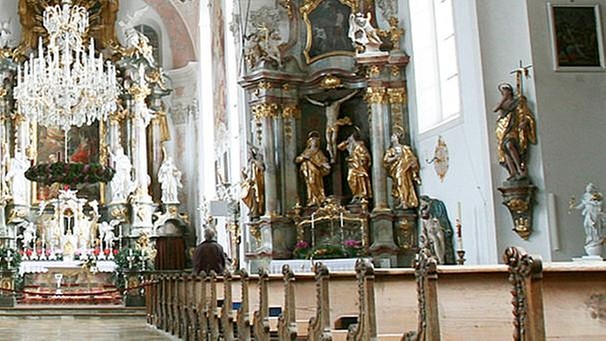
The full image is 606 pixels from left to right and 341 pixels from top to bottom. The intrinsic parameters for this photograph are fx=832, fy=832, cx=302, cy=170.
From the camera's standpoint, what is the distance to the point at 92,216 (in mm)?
21875

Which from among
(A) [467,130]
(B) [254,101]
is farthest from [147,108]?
(A) [467,130]

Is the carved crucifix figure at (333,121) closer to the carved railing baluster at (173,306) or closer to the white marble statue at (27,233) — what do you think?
the carved railing baluster at (173,306)

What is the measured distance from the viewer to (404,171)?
14445mm

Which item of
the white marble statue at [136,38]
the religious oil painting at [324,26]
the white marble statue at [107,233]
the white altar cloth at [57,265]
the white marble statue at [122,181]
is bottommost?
the white altar cloth at [57,265]

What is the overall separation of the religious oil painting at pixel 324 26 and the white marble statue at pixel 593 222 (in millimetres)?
7288

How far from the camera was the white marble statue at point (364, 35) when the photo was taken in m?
15.0

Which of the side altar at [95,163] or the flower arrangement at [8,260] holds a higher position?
the side altar at [95,163]

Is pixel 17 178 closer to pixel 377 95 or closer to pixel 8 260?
pixel 8 260

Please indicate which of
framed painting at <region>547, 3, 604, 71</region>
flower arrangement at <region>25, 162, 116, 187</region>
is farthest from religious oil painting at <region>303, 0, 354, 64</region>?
framed painting at <region>547, 3, 604, 71</region>

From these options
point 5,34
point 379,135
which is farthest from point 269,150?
point 5,34

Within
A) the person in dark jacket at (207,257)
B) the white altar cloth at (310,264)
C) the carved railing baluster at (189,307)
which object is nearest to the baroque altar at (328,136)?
the white altar cloth at (310,264)

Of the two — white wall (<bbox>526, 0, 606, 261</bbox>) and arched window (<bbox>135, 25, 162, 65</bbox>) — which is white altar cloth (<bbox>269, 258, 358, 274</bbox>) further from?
arched window (<bbox>135, 25, 162, 65</bbox>)

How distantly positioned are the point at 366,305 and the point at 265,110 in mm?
12031

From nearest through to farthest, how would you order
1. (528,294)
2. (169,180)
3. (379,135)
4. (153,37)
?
(528,294), (379,135), (169,180), (153,37)
